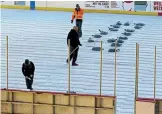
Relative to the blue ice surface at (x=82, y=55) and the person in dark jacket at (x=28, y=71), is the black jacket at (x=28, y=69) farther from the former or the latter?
the blue ice surface at (x=82, y=55)

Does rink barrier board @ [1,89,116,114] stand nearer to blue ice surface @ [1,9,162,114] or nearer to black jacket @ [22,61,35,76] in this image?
blue ice surface @ [1,9,162,114]

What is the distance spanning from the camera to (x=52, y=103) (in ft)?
31.2

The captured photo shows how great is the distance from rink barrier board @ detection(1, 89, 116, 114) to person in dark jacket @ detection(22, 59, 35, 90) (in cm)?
70

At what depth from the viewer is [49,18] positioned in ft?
68.1

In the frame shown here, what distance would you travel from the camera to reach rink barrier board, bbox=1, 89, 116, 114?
30.6ft

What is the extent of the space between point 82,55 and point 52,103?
449 cm

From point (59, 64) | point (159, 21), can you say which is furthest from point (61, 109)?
point (159, 21)

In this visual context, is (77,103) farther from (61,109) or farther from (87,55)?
(87,55)

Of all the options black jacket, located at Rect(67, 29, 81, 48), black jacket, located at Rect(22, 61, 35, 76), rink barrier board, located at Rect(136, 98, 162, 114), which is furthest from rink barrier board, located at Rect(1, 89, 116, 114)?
black jacket, located at Rect(67, 29, 81, 48)

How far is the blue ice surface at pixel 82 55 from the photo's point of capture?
11047 mm

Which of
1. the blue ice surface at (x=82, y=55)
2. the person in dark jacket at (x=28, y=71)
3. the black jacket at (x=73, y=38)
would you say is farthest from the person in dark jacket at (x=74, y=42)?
the person in dark jacket at (x=28, y=71)

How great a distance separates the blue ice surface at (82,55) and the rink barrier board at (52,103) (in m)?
0.49

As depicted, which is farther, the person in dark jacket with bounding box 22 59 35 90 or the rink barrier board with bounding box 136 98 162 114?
the person in dark jacket with bounding box 22 59 35 90

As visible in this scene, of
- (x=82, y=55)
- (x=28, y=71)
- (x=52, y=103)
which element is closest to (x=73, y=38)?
(x=82, y=55)
